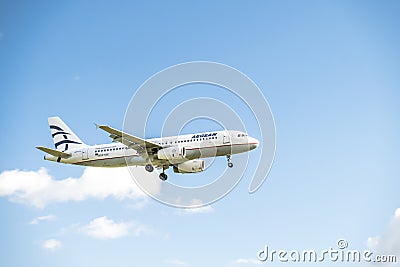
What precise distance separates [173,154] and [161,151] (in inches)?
66.9

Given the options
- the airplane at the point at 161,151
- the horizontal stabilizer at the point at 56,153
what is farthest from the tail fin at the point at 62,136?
the horizontal stabilizer at the point at 56,153

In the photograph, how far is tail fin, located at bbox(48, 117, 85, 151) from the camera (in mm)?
72125

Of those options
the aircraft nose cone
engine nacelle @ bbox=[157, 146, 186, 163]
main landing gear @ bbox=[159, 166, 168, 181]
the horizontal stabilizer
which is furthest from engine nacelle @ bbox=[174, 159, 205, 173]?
the horizontal stabilizer

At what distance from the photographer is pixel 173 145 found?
5991 centimetres

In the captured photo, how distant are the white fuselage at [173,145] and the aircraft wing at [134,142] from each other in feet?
4.22

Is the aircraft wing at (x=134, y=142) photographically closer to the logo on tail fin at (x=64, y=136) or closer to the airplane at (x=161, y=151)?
the airplane at (x=161, y=151)

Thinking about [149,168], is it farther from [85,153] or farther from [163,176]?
[85,153]

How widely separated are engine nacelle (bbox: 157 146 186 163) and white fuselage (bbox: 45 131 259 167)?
747 millimetres

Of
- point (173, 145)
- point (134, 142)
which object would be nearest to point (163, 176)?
point (173, 145)

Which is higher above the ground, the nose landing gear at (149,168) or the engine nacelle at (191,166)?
the engine nacelle at (191,166)

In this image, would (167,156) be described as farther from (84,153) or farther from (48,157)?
(48,157)

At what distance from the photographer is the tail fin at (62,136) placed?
72125mm

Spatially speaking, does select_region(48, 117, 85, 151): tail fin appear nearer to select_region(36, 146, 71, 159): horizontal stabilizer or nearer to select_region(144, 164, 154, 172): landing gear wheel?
select_region(36, 146, 71, 159): horizontal stabilizer

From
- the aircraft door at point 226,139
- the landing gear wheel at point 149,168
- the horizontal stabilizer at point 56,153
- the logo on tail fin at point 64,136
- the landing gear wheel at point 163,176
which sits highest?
the logo on tail fin at point 64,136
